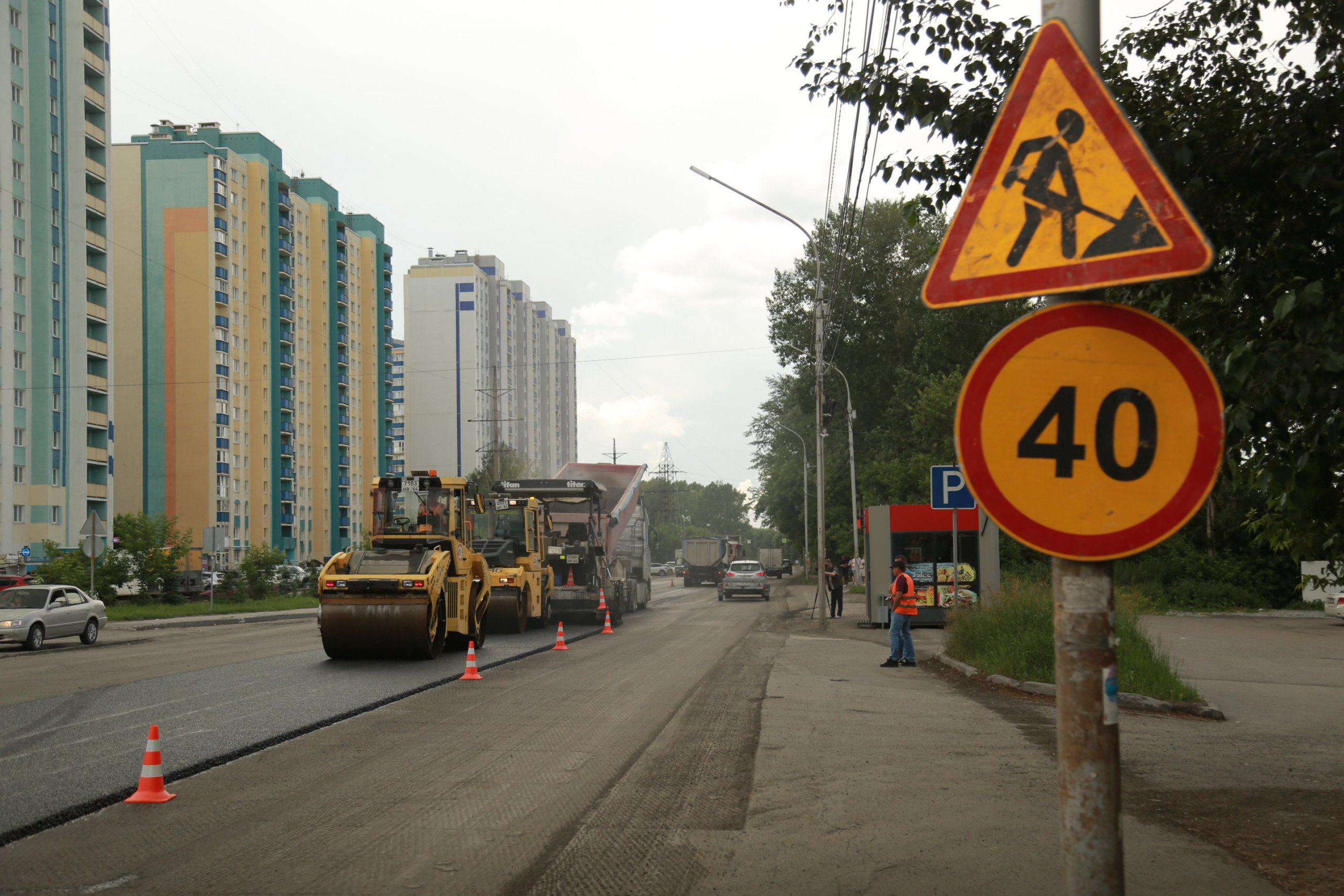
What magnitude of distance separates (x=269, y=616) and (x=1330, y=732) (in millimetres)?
32702

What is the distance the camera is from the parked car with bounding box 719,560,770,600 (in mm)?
48344

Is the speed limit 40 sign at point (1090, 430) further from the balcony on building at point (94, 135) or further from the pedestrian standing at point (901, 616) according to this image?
the balcony on building at point (94, 135)

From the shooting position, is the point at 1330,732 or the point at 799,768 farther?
the point at 1330,732

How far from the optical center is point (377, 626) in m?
17.5

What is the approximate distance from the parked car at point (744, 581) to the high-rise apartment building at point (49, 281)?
30884mm

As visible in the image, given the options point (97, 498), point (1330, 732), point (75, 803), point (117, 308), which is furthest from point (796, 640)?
point (117, 308)

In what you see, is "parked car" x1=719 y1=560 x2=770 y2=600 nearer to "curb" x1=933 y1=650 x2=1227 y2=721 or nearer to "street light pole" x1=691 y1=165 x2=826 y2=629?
"street light pole" x1=691 y1=165 x2=826 y2=629

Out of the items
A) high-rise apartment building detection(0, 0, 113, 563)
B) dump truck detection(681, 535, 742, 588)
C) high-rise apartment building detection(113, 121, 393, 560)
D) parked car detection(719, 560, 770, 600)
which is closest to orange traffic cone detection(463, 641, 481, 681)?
parked car detection(719, 560, 770, 600)

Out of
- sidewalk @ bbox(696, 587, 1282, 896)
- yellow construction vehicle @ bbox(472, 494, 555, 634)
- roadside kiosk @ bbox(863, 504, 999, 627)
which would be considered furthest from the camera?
yellow construction vehicle @ bbox(472, 494, 555, 634)

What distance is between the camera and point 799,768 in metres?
8.62

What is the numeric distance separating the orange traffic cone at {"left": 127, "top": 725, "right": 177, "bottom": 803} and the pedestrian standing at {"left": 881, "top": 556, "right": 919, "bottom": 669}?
1139 cm

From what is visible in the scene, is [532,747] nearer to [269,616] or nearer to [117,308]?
[269,616]

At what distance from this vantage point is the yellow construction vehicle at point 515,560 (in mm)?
24812

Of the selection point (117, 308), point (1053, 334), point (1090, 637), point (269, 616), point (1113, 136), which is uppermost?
point (117, 308)
